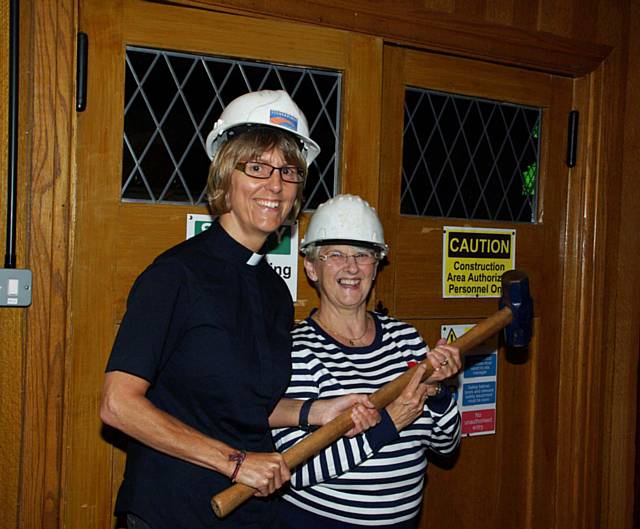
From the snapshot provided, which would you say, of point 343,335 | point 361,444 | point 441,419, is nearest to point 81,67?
point 343,335

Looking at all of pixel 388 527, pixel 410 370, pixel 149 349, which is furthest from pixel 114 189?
pixel 388 527

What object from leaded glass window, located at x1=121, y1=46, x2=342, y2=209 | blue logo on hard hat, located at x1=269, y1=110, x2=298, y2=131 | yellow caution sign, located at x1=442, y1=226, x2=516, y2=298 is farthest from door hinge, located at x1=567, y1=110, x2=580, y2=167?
blue logo on hard hat, located at x1=269, y1=110, x2=298, y2=131

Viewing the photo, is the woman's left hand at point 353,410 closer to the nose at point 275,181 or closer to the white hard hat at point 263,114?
the nose at point 275,181

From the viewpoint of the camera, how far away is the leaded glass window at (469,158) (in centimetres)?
280

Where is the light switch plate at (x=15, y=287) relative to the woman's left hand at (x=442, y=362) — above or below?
above

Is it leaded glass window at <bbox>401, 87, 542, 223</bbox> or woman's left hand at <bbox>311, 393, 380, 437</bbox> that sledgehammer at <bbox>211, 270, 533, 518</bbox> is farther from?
leaded glass window at <bbox>401, 87, 542, 223</bbox>

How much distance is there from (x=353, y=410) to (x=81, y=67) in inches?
51.4

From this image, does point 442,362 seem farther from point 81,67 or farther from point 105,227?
point 81,67

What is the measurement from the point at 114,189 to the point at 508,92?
168 cm

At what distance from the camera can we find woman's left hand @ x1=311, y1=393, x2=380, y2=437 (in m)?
1.95

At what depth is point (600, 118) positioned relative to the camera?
3.07 metres

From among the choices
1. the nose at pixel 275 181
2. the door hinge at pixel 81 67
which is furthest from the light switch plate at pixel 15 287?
the nose at pixel 275 181

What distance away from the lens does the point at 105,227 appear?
7.40 feet

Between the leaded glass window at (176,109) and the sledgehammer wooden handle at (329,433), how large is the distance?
2.99 feet
